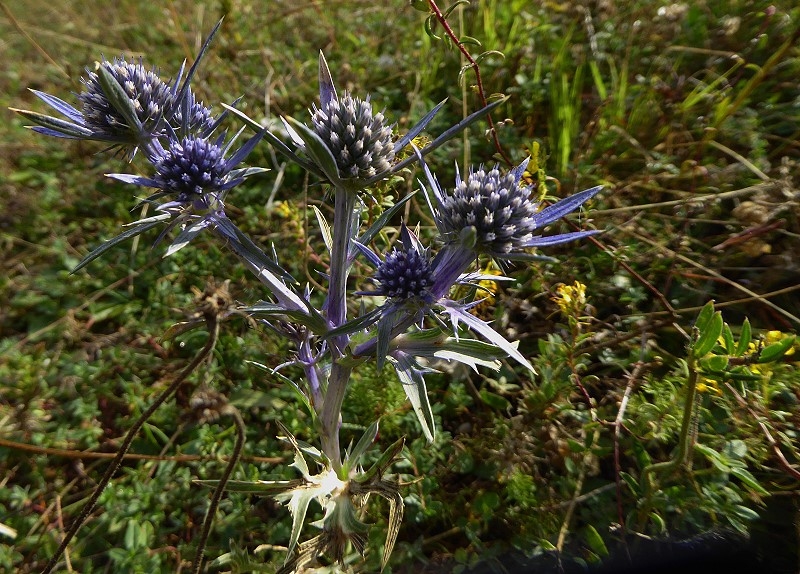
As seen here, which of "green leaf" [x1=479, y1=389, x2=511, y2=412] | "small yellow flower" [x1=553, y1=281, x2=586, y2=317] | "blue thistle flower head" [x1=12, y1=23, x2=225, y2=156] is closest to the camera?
"blue thistle flower head" [x1=12, y1=23, x2=225, y2=156]

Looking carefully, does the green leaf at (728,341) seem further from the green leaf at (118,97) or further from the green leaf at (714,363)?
the green leaf at (118,97)

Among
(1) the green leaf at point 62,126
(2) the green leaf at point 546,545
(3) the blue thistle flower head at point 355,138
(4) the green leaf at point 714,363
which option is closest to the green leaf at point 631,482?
(2) the green leaf at point 546,545

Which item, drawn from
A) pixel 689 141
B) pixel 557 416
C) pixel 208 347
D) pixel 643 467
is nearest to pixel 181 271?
pixel 208 347

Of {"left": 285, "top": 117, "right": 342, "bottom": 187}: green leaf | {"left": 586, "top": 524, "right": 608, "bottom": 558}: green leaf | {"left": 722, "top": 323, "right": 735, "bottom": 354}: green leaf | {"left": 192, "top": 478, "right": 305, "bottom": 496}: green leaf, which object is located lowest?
{"left": 586, "top": 524, "right": 608, "bottom": 558}: green leaf

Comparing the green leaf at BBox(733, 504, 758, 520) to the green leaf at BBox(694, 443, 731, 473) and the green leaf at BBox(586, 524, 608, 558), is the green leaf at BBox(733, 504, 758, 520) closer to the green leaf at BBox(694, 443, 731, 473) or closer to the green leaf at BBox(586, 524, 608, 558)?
the green leaf at BBox(694, 443, 731, 473)

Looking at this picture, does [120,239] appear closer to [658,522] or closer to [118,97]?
[118,97]

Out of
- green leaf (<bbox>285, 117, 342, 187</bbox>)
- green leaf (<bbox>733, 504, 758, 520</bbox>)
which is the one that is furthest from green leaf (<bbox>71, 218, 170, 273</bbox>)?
green leaf (<bbox>733, 504, 758, 520</bbox>)
